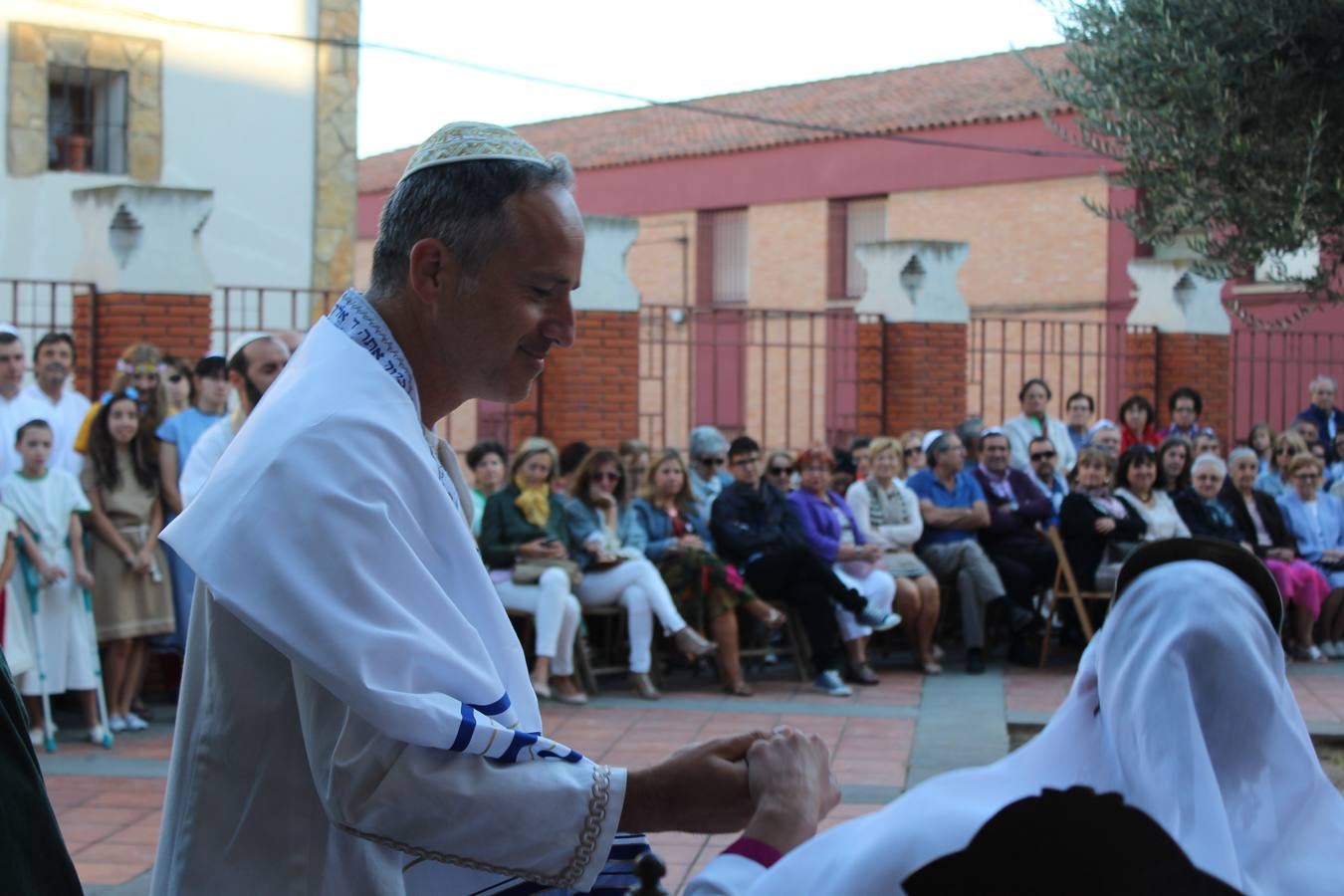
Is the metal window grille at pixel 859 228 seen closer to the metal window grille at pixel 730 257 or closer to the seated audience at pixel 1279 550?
the metal window grille at pixel 730 257

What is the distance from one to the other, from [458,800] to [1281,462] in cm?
1162

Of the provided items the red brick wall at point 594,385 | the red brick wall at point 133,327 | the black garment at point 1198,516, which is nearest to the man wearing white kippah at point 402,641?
the black garment at point 1198,516

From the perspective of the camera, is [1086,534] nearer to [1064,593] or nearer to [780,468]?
[1064,593]

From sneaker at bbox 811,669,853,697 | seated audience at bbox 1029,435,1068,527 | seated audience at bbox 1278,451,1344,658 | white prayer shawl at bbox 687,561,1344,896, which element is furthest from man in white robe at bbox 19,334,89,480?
seated audience at bbox 1278,451,1344,658

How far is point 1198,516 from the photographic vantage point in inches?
417

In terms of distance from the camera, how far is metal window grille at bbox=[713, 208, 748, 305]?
100ft

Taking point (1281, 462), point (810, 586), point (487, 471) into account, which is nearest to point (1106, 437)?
point (1281, 462)

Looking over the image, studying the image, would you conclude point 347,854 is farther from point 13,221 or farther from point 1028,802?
point 13,221

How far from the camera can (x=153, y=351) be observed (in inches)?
346

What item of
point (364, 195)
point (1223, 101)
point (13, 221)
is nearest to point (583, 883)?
point (1223, 101)

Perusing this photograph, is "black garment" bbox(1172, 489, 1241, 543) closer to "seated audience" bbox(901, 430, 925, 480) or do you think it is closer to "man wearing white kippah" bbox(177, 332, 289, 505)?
"seated audience" bbox(901, 430, 925, 480)

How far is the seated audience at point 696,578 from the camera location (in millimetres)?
9398

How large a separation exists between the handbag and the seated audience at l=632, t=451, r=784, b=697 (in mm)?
601

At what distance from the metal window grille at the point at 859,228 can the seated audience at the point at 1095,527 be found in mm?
18458
